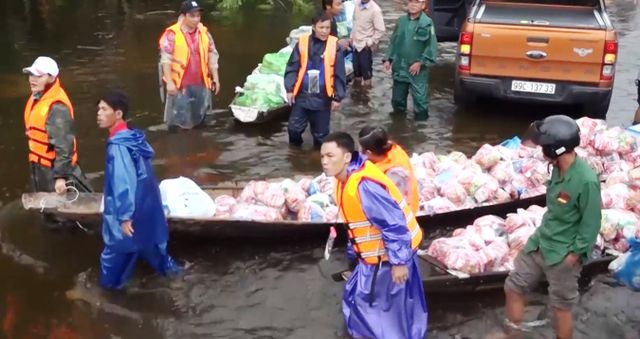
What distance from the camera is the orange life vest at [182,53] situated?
9445mm

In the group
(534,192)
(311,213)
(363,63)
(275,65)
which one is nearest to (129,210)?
(311,213)

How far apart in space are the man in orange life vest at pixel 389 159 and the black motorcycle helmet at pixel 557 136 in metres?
1.18

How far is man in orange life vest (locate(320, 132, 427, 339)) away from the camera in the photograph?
482 cm

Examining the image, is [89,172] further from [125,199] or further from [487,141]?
[487,141]

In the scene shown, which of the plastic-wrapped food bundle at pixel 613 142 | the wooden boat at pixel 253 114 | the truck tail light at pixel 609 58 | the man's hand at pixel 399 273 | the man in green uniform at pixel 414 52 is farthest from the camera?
the wooden boat at pixel 253 114

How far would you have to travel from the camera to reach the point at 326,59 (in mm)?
9055

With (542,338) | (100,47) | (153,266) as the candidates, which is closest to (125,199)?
(153,266)

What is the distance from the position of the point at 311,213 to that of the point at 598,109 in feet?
17.2

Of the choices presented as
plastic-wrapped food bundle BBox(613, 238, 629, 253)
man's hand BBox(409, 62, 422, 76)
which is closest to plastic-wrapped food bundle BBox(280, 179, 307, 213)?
plastic-wrapped food bundle BBox(613, 238, 629, 253)

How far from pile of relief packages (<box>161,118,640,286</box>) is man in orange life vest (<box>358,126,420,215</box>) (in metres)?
0.85

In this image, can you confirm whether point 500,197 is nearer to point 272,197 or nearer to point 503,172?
point 503,172

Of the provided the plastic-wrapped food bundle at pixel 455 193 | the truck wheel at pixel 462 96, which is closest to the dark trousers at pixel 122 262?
the plastic-wrapped food bundle at pixel 455 193

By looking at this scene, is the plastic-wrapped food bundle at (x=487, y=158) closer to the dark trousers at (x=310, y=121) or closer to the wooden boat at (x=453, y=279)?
the wooden boat at (x=453, y=279)

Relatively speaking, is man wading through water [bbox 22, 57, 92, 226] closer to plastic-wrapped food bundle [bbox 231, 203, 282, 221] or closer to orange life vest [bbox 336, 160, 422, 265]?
plastic-wrapped food bundle [bbox 231, 203, 282, 221]
